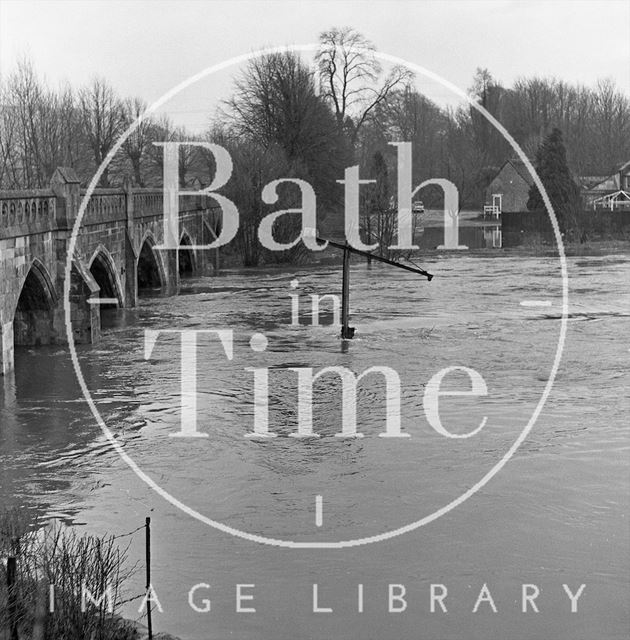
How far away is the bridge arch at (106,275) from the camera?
29.3 metres

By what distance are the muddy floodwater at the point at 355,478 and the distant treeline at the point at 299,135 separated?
2040cm

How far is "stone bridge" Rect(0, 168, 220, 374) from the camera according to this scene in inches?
829

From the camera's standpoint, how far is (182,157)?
226 ft

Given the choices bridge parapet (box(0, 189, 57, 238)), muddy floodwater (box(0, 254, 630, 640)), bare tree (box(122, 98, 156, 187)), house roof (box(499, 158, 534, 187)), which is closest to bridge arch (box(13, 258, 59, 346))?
muddy floodwater (box(0, 254, 630, 640))

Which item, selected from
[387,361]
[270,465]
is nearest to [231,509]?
[270,465]

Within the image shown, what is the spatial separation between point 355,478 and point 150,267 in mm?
25320

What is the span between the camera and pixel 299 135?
194ft

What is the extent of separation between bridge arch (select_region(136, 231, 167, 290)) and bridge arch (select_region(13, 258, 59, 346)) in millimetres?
12433

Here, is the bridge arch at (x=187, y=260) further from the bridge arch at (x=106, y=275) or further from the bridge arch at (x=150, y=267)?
the bridge arch at (x=106, y=275)

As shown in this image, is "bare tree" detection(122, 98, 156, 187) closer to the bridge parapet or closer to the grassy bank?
the bridge parapet

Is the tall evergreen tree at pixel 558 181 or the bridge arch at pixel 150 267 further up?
the tall evergreen tree at pixel 558 181

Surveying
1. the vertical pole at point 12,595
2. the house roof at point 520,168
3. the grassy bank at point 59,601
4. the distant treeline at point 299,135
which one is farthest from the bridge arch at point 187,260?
the house roof at point 520,168

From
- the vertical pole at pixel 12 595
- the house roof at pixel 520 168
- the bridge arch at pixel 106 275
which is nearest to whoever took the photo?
the vertical pole at pixel 12 595

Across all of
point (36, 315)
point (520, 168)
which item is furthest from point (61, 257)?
point (520, 168)
